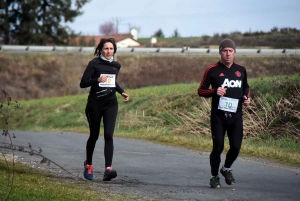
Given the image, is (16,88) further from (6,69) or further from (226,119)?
(226,119)

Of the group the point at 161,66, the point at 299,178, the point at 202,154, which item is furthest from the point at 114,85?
the point at 161,66

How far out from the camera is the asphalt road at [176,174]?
923cm

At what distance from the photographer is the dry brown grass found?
1852 inches

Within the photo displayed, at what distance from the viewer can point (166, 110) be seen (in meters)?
26.2

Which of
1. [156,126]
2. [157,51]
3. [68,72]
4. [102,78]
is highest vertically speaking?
[102,78]

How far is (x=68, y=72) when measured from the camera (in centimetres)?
5262

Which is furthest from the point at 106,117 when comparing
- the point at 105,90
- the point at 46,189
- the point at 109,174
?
the point at 46,189

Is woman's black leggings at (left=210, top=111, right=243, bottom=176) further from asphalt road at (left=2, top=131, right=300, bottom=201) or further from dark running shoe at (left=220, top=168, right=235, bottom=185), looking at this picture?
asphalt road at (left=2, top=131, right=300, bottom=201)

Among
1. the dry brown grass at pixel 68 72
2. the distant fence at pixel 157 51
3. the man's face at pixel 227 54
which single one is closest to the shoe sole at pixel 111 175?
the man's face at pixel 227 54

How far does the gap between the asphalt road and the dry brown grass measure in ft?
91.4

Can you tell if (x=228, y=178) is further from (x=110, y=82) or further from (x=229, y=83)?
(x=110, y=82)

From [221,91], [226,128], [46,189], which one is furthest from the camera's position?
[226,128]

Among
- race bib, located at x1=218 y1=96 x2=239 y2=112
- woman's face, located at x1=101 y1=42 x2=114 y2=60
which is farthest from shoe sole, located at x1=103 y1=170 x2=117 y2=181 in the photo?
race bib, located at x1=218 y1=96 x2=239 y2=112

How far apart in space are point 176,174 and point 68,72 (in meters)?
41.9
